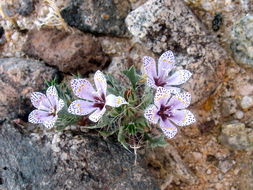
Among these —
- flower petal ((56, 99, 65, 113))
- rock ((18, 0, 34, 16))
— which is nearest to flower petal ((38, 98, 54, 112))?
flower petal ((56, 99, 65, 113))

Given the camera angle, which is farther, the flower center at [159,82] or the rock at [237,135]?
the rock at [237,135]

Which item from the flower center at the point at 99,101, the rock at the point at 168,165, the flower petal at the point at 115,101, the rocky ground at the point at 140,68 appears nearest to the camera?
the flower petal at the point at 115,101

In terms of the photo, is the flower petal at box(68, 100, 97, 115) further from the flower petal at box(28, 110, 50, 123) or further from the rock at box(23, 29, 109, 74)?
the rock at box(23, 29, 109, 74)

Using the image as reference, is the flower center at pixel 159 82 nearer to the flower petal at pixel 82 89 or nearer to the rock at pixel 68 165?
the flower petal at pixel 82 89

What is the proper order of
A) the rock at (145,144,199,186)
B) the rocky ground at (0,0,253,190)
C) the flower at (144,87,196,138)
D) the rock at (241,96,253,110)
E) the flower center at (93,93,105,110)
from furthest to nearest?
the rock at (145,144,199,186), the rock at (241,96,253,110), the rocky ground at (0,0,253,190), the flower center at (93,93,105,110), the flower at (144,87,196,138)

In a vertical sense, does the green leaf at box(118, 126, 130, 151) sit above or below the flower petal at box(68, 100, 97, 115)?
below

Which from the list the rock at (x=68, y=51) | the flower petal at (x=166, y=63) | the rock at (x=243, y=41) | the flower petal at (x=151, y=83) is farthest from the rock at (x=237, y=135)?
the rock at (x=68, y=51)

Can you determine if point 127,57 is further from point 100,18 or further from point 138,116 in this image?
point 138,116
